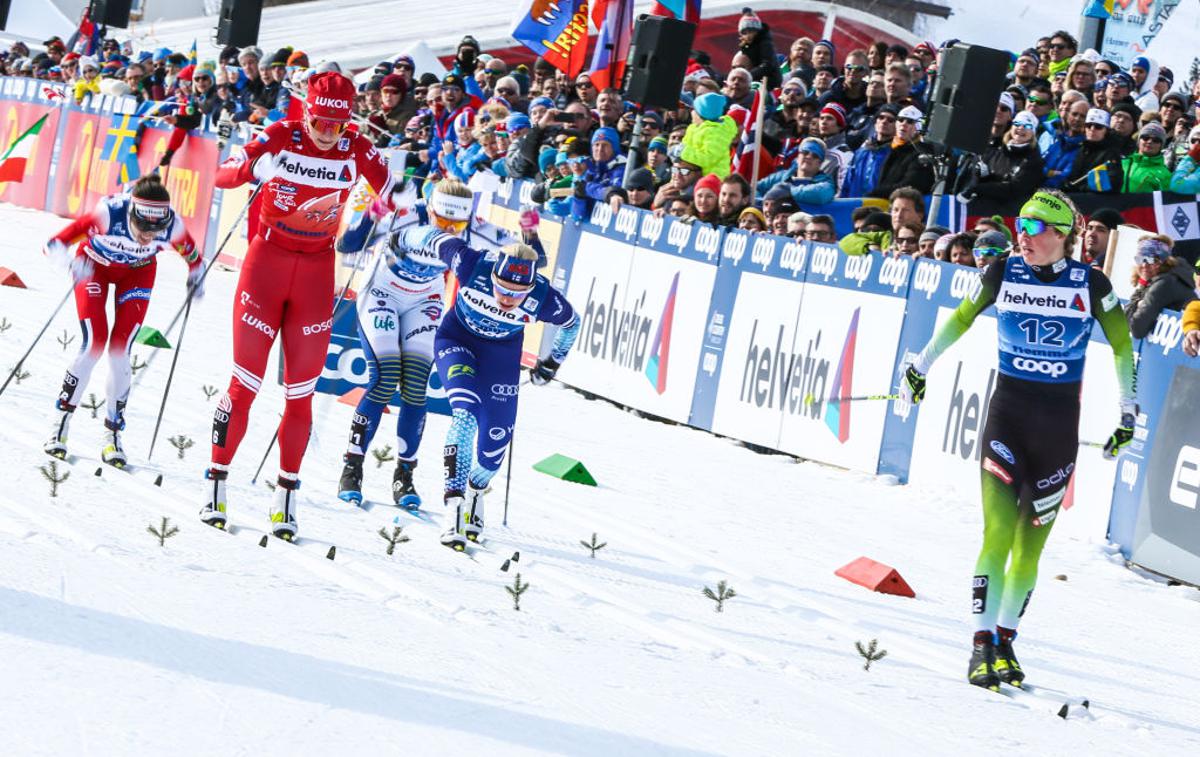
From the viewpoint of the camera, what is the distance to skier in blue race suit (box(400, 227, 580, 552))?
8.78 m

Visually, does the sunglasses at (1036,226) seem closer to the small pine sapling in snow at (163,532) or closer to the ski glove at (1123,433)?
the ski glove at (1123,433)

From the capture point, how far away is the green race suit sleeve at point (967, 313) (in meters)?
7.38

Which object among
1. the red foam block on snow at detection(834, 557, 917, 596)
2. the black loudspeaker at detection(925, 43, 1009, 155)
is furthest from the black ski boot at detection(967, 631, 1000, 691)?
the black loudspeaker at detection(925, 43, 1009, 155)

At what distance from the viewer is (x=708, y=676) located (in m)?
6.41

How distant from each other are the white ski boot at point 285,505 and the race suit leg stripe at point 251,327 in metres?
0.29

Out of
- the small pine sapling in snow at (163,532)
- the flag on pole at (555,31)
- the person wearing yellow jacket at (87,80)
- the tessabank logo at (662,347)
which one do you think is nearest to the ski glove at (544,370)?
the small pine sapling in snow at (163,532)

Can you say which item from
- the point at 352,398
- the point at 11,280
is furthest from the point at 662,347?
the point at 11,280

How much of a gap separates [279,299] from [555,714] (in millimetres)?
3306

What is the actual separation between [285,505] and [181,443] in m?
2.08

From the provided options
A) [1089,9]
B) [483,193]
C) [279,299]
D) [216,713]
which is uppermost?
[1089,9]

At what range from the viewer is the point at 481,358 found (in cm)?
891

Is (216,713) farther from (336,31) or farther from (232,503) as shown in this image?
(336,31)

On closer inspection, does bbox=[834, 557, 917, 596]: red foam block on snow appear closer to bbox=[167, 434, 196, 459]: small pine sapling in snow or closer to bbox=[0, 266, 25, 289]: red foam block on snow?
bbox=[167, 434, 196, 459]: small pine sapling in snow

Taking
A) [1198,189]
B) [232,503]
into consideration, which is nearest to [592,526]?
[232,503]
